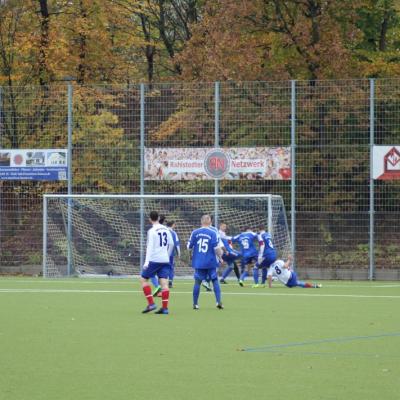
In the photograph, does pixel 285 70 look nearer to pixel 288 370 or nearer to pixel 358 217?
pixel 358 217

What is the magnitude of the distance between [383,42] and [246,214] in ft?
38.4

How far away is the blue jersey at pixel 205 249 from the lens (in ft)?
65.3

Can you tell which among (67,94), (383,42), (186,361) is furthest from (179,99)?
(186,361)

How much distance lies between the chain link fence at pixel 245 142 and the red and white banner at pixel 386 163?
20cm

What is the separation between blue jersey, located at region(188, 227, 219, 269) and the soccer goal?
41.6 ft

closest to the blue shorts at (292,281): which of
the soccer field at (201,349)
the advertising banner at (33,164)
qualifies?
the soccer field at (201,349)

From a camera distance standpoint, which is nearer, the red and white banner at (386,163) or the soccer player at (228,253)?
the soccer player at (228,253)

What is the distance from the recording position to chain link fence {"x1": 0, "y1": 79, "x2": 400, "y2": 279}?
32062mm

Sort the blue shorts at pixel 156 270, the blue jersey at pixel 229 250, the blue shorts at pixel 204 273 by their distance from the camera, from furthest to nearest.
Result: the blue jersey at pixel 229 250 < the blue shorts at pixel 204 273 < the blue shorts at pixel 156 270

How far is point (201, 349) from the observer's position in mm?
13203

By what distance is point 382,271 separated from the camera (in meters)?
32.0

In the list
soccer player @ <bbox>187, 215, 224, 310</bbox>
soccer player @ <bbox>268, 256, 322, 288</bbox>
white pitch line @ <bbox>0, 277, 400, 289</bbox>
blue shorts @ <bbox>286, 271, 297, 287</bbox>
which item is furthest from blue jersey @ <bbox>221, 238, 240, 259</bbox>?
soccer player @ <bbox>187, 215, 224, 310</bbox>

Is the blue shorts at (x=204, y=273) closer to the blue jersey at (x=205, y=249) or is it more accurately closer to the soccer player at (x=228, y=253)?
the blue jersey at (x=205, y=249)

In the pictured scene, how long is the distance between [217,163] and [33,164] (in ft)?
19.3
